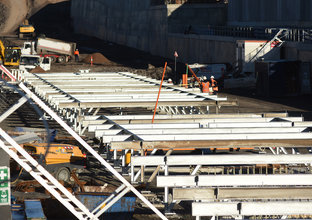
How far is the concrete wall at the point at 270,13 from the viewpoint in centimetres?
7394

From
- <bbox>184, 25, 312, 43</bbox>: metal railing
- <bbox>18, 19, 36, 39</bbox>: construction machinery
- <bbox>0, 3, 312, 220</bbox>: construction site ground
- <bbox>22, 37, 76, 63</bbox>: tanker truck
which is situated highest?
<bbox>18, 19, 36, 39</bbox>: construction machinery

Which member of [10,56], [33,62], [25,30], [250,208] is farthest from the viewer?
[25,30]

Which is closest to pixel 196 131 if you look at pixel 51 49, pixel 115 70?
pixel 115 70

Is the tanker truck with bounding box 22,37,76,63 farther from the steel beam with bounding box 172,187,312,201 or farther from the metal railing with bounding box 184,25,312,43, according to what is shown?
the steel beam with bounding box 172,187,312,201

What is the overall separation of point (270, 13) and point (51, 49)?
26755 mm

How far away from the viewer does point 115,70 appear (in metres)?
76.9

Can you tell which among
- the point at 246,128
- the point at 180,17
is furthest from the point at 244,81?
the point at 246,128

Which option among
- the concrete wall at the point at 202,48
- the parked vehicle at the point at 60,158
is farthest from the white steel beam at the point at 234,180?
the concrete wall at the point at 202,48

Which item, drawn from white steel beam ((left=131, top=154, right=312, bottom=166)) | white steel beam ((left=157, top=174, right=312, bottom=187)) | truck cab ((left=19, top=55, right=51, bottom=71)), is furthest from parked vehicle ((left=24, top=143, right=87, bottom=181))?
truck cab ((left=19, top=55, right=51, bottom=71))

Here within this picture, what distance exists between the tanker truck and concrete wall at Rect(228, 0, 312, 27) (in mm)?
22148

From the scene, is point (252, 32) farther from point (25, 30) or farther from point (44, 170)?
point (44, 170)

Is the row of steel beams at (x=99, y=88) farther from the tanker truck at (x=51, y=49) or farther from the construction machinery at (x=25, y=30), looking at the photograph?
the construction machinery at (x=25, y=30)

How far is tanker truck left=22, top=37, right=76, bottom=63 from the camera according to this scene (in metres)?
82.9

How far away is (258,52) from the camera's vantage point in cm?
6231
